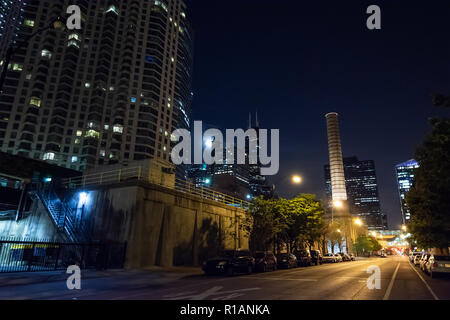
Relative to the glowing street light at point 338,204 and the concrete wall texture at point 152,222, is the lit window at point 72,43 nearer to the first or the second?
the concrete wall texture at point 152,222

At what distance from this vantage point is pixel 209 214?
1088 inches

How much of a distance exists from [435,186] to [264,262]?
12.4m

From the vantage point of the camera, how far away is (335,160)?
105438mm

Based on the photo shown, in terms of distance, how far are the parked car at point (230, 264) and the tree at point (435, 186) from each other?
40.8ft

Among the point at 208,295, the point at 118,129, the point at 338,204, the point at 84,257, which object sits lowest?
the point at 208,295

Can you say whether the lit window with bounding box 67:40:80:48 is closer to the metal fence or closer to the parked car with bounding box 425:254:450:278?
the metal fence

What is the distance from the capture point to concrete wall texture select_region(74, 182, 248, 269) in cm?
2020

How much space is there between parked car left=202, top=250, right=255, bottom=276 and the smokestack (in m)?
91.0

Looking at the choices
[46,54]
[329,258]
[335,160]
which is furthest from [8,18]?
[329,258]

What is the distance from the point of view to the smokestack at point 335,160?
103 metres

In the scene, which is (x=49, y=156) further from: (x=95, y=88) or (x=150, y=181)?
(x=150, y=181)

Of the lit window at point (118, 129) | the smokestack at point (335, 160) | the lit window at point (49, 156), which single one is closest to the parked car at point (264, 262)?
the lit window at point (49, 156)
